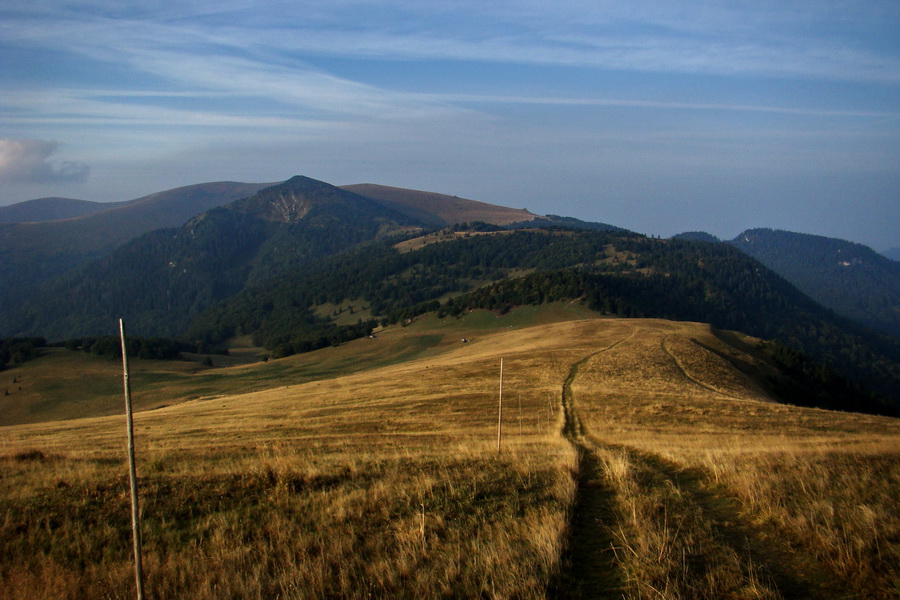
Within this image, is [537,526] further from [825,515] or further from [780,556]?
[825,515]

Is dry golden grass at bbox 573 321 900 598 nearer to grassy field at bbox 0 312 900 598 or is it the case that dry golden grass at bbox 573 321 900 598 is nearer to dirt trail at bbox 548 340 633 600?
grassy field at bbox 0 312 900 598

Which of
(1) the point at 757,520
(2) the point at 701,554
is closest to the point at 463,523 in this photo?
(2) the point at 701,554

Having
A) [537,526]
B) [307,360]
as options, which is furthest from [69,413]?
[537,526]

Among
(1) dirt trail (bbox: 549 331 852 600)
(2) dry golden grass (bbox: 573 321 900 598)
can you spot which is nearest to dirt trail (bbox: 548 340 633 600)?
(1) dirt trail (bbox: 549 331 852 600)

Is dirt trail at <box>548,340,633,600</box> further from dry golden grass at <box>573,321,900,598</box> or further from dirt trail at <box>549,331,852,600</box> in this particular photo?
dry golden grass at <box>573,321,900,598</box>

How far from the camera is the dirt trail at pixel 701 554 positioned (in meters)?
6.26

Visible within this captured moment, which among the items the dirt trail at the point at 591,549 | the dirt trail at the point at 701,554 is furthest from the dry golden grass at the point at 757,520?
the dirt trail at the point at 591,549

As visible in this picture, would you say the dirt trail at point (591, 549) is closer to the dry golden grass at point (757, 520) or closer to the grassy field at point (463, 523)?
the grassy field at point (463, 523)

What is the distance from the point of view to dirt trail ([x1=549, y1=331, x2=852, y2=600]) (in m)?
6.26

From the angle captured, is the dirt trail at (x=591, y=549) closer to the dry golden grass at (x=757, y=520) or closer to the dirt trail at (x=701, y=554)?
the dirt trail at (x=701, y=554)

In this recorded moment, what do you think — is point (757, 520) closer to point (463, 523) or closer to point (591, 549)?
point (591, 549)

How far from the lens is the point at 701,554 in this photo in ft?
23.2

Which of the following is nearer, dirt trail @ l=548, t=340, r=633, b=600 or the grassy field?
dirt trail @ l=548, t=340, r=633, b=600

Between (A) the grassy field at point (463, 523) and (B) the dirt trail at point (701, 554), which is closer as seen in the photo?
(B) the dirt trail at point (701, 554)
